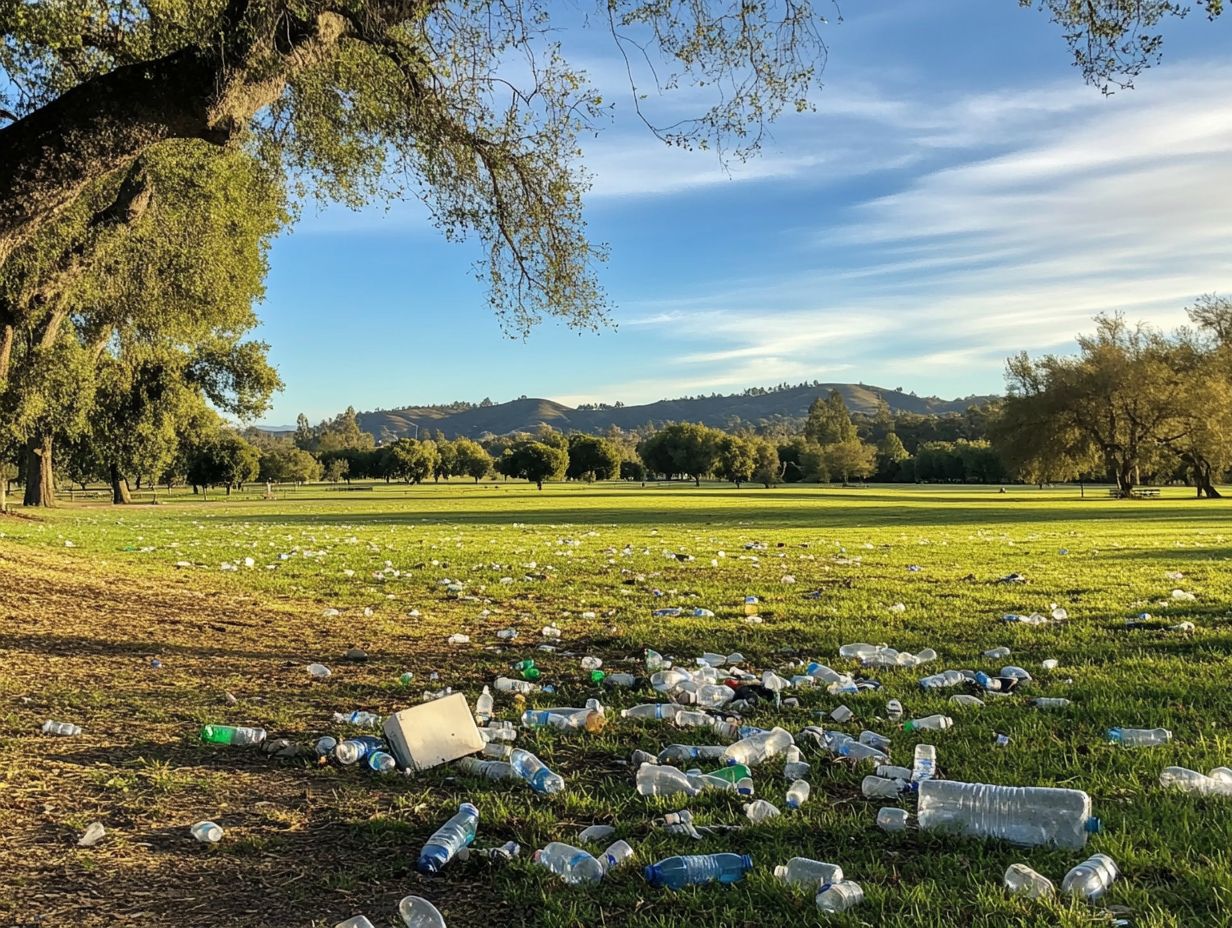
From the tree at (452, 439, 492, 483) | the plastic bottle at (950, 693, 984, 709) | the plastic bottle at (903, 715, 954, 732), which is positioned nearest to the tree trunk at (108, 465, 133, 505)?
the plastic bottle at (950, 693, 984, 709)

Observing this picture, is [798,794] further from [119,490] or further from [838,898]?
[119,490]

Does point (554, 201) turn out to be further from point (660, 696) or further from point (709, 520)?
point (709, 520)

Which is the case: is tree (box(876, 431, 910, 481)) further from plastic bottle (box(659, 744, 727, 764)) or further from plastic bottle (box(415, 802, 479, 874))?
plastic bottle (box(415, 802, 479, 874))

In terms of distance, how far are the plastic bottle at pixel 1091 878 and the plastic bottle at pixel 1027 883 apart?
62 millimetres

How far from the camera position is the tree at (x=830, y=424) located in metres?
138

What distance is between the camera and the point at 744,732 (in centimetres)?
443

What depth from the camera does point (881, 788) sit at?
357 cm

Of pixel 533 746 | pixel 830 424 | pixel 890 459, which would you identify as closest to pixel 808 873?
pixel 533 746

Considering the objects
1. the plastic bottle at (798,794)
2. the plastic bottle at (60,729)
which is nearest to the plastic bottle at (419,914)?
the plastic bottle at (798,794)

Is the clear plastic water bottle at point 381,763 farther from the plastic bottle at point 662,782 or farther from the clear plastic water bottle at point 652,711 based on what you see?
the clear plastic water bottle at point 652,711

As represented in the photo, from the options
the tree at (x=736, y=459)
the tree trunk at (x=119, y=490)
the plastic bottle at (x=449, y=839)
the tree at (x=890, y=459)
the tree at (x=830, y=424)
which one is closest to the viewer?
the plastic bottle at (x=449, y=839)

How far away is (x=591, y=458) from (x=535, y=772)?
11418 cm

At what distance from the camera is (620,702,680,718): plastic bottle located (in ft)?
15.8

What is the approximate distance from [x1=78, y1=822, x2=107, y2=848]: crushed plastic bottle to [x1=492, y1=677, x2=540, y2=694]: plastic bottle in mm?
2647
